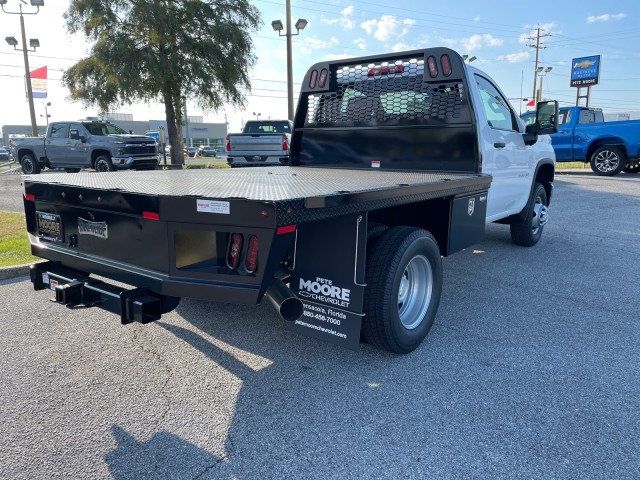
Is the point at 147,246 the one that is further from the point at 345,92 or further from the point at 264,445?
the point at 345,92

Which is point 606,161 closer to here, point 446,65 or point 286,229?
point 446,65

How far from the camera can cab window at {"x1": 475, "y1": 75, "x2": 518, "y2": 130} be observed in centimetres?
479

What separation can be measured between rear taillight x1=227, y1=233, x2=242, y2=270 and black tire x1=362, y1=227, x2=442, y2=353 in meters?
0.90

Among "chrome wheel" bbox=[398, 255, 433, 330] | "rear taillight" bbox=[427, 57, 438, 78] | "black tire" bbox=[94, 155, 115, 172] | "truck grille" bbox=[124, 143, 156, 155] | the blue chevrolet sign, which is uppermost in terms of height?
the blue chevrolet sign

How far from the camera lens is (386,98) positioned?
189 inches

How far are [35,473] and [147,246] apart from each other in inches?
46.8

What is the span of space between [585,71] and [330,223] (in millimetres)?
43313

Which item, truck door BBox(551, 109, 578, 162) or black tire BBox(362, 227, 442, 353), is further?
truck door BBox(551, 109, 578, 162)

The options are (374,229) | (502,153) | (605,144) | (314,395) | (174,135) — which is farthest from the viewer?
(174,135)

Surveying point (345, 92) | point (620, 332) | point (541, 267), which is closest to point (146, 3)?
point (345, 92)

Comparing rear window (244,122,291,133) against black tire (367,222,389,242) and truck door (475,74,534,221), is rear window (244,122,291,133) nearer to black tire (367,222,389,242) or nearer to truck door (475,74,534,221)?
truck door (475,74,534,221)

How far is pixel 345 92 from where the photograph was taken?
514 cm

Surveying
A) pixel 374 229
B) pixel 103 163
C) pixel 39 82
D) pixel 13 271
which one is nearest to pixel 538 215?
pixel 374 229

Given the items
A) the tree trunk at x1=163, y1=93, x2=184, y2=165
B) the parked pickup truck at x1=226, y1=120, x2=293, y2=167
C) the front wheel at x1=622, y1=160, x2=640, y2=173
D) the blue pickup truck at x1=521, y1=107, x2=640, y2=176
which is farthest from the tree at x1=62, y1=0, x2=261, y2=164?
the front wheel at x1=622, y1=160, x2=640, y2=173
